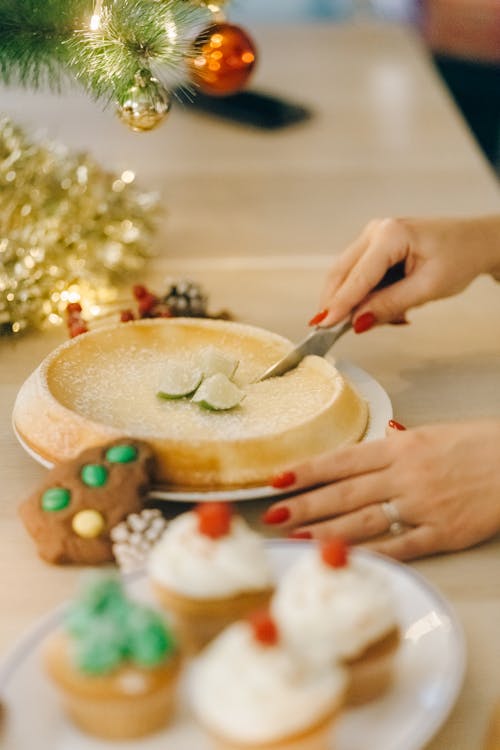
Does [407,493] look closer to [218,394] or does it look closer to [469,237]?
[218,394]

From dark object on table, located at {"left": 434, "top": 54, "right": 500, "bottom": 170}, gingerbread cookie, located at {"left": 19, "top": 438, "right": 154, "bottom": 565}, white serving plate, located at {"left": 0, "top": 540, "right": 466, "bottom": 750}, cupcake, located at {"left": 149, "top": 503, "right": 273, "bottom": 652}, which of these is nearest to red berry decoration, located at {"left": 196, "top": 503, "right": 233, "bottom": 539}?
cupcake, located at {"left": 149, "top": 503, "right": 273, "bottom": 652}

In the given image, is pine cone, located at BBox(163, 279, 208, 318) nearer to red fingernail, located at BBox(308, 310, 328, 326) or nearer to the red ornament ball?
red fingernail, located at BBox(308, 310, 328, 326)

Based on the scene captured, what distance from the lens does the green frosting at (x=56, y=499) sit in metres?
0.98

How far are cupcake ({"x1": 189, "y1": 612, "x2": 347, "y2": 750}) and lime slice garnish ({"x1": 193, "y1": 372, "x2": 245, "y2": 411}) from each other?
1.51 ft

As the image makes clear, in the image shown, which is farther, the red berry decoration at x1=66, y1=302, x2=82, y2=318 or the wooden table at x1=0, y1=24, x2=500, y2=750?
the red berry decoration at x1=66, y1=302, x2=82, y2=318

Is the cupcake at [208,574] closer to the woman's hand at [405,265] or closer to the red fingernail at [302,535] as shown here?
the red fingernail at [302,535]

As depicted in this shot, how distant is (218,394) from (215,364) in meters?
0.06

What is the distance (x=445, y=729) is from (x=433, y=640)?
7 centimetres

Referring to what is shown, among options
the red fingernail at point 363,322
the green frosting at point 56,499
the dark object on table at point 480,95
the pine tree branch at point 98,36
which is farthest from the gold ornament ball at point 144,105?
the dark object on table at point 480,95

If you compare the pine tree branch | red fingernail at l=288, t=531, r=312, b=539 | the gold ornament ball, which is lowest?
red fingernail at l=288, t=531, r=312, b=539

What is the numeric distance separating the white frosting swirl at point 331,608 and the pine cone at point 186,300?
28.3 inches

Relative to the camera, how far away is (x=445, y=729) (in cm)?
81

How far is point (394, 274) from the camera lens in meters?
1.40

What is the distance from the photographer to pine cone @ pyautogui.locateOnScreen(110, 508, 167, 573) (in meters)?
0.95
